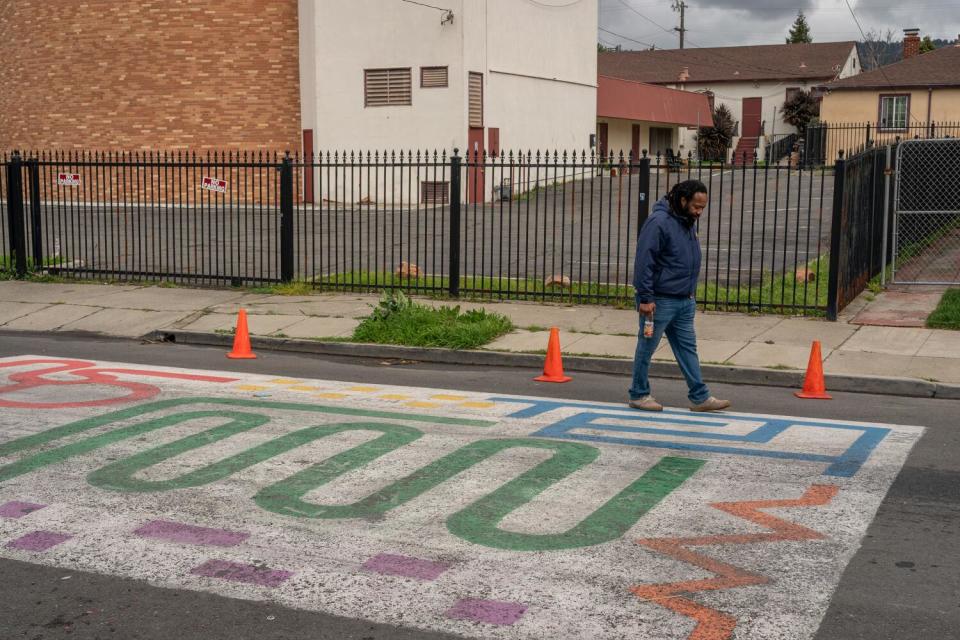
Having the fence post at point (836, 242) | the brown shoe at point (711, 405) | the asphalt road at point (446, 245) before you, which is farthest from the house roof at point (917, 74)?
the brown shoe at point (711, 405)

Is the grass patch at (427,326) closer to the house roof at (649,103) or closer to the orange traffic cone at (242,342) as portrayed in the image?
the orange traffic cone at (242,342)

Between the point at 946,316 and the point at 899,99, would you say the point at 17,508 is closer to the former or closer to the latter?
the point at 946,316

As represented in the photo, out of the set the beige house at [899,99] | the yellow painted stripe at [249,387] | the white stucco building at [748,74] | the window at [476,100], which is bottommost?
the yellow painted stripe at [249,387]

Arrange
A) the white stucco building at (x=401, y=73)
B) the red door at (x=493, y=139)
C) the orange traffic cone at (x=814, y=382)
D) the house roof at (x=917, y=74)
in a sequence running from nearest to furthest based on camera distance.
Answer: the orange traffic cone at (x=814, y=382) < the white stucco building at (x=401, y=73) < the red door at (x=493, y=139) < the house roof at (x=917, y=74)

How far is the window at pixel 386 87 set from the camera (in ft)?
109

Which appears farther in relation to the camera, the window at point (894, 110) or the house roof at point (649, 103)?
the window at point (894, 110)

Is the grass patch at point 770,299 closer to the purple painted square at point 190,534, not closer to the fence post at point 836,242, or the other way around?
the fence post at point 836,242

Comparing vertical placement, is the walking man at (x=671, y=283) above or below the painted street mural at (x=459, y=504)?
above

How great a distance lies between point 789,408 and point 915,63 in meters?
46.3

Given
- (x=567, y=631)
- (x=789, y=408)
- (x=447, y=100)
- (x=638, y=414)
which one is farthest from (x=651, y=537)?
Answer: (x=447, y=100)

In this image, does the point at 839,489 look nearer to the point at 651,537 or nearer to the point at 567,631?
the point at 651,537

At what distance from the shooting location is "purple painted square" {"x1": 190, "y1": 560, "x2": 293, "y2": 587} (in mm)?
5316

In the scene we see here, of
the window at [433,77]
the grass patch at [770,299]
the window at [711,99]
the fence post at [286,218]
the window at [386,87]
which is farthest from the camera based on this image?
the window at [711,99]

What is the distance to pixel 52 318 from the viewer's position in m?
14.6
